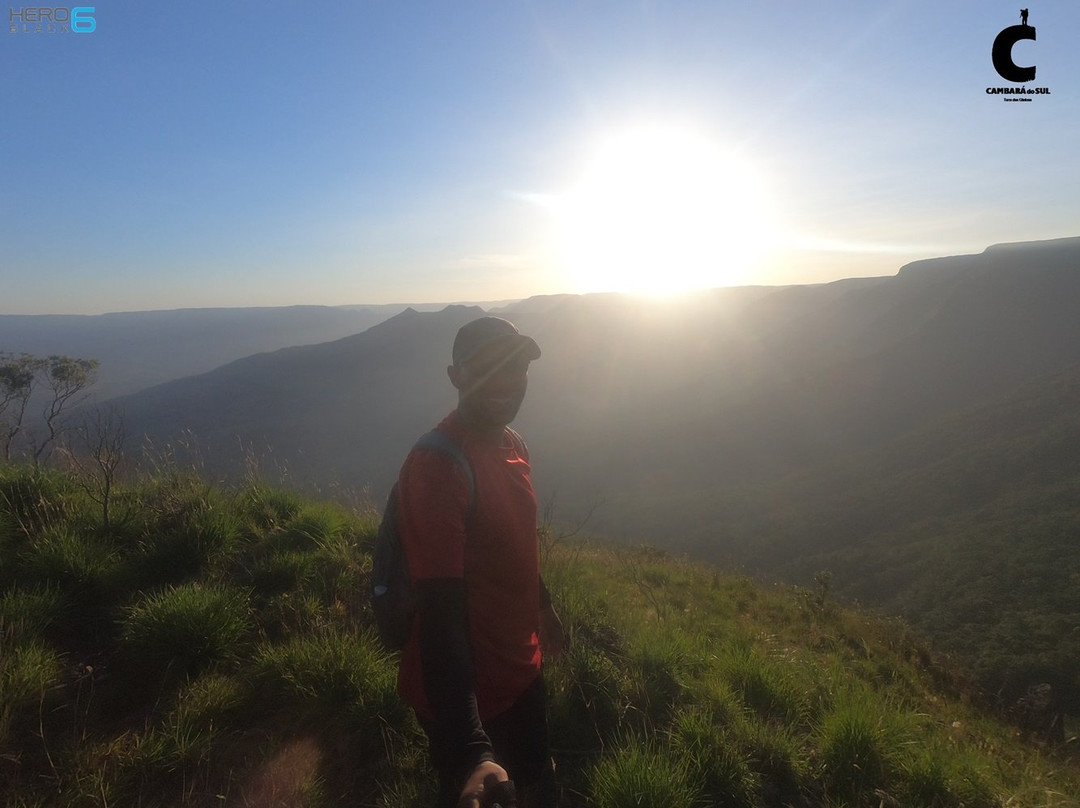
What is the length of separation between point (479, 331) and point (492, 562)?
0.76 m

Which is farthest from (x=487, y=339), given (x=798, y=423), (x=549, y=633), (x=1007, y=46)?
(x=798, y=423)

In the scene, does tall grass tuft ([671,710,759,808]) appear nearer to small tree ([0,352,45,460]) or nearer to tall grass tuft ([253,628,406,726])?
tall grass tuft ([253,628,406,726])

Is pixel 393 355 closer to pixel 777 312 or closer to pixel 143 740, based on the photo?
pixel 777 312

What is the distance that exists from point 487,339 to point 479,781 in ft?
3.91

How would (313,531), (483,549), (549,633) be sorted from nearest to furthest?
(483,549) → (549,633) → (313,531)

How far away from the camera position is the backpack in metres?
1.57

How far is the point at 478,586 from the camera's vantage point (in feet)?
5.63

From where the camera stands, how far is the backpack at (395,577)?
1.57 meters

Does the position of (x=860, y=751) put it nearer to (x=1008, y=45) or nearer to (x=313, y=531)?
(x=313, y=531)

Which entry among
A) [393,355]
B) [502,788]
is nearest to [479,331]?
[502,788]

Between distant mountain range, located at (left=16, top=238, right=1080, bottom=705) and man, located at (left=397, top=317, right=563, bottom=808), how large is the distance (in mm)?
3807

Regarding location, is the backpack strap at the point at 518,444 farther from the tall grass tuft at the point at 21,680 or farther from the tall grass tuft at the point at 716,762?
the tall grass tuft at the point at 21,680

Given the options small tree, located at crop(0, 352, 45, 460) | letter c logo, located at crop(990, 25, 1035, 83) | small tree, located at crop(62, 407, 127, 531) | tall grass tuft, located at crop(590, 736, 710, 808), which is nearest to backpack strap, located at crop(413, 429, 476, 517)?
tall grass tuft, located at crop(590, 736, 710, 808)

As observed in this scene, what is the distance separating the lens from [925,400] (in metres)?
65.8
